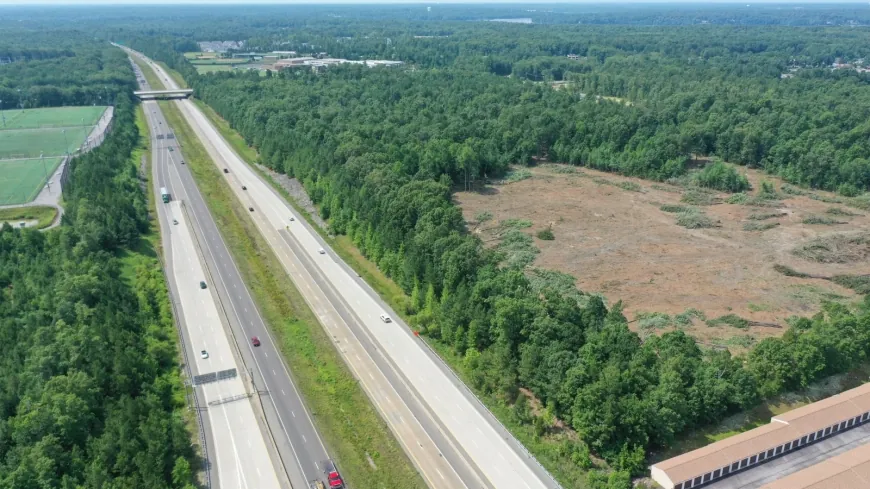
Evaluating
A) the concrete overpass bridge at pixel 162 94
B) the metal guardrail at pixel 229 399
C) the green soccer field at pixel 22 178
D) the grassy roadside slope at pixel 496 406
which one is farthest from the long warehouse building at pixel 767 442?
the concrete overpass bridge at pixel 162 94

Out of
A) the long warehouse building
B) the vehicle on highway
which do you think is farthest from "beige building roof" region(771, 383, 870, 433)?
the vehicle on highway

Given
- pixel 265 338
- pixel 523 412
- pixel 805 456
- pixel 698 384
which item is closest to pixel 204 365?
pixel 265 338

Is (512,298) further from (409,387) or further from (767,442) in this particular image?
(767,442)

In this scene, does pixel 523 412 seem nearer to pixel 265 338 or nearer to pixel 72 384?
pixel 265 338

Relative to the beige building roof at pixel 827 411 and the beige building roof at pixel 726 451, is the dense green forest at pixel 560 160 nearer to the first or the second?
the beige building roof at pixel 726 451

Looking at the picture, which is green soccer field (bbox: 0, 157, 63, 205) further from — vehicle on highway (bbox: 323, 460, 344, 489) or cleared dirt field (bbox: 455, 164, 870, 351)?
vehicle on highway (bbox: 323, 460, 344, 489)

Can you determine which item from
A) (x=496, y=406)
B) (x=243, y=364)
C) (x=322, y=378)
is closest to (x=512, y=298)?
(x=496, y=406)
